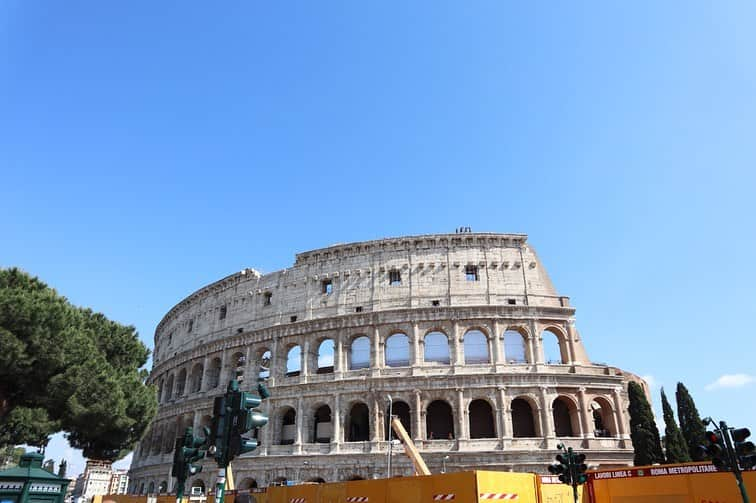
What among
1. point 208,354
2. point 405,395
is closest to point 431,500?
point 405,395

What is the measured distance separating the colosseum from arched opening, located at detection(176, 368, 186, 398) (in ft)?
13.6

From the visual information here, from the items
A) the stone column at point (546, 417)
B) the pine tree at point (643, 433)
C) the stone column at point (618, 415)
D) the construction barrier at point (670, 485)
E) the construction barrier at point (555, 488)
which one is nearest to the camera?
the construction barrier at point (670, 485)

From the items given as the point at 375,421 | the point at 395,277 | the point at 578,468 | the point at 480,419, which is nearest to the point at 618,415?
the point at 480,419

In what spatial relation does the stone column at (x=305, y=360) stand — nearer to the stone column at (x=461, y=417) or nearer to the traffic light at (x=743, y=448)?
the stone column at (x=461, y=417)

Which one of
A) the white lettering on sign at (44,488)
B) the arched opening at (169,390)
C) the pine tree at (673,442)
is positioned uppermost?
the arched opening at (169,390)

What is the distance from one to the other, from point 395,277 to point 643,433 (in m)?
16.5

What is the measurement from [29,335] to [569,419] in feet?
90.5

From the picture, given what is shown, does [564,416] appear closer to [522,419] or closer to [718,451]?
[522,419]

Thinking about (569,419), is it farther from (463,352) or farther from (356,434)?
(356,434)

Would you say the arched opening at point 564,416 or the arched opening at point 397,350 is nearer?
the arched opening at point 564,416

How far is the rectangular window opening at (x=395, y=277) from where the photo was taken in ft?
109

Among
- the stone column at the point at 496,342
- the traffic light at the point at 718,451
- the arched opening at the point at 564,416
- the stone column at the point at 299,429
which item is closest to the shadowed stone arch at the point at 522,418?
the arched opening at the point at 564,416

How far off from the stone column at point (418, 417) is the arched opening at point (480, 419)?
3224 millimetres

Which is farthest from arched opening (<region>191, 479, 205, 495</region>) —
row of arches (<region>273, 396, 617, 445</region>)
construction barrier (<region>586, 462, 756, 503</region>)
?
construction barrier (<region>586, 462, 756, 503</region>)
